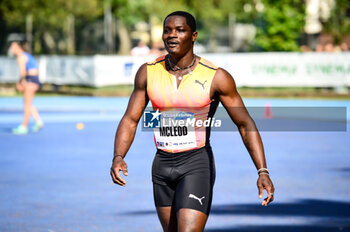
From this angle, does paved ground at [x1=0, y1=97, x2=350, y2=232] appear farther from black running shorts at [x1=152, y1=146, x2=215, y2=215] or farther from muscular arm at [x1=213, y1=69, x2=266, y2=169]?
muscular arm at [x1=213, y1=69, x2=266, y2=169]

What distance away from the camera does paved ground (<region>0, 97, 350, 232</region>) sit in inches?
343

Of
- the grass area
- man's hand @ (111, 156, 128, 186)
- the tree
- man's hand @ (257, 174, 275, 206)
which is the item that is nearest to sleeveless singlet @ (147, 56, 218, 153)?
man's hand @ (111, 156, 128, 186)

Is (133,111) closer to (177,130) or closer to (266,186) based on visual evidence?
(177,130)

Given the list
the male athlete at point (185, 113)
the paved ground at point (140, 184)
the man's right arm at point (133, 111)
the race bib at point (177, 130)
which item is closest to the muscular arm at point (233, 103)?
the male athlete at point (185, 113)

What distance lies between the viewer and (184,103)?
226 inches

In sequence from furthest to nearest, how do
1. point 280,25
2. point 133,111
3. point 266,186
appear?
point 280,25
point 133,111
point 266,186

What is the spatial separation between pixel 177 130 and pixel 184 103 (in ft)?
0.65

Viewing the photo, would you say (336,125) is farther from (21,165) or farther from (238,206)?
(238,206)

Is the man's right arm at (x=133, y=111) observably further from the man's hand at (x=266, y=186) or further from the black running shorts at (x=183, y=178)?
the man's hand at (x=266, y=186)

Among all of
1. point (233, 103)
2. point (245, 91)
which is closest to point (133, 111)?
point (233, 103)

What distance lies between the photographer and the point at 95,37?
34.2m

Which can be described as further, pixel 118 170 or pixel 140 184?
pixel 140 184

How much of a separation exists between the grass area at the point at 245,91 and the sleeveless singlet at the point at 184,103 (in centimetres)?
2306

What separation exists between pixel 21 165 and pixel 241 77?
16.5 m
